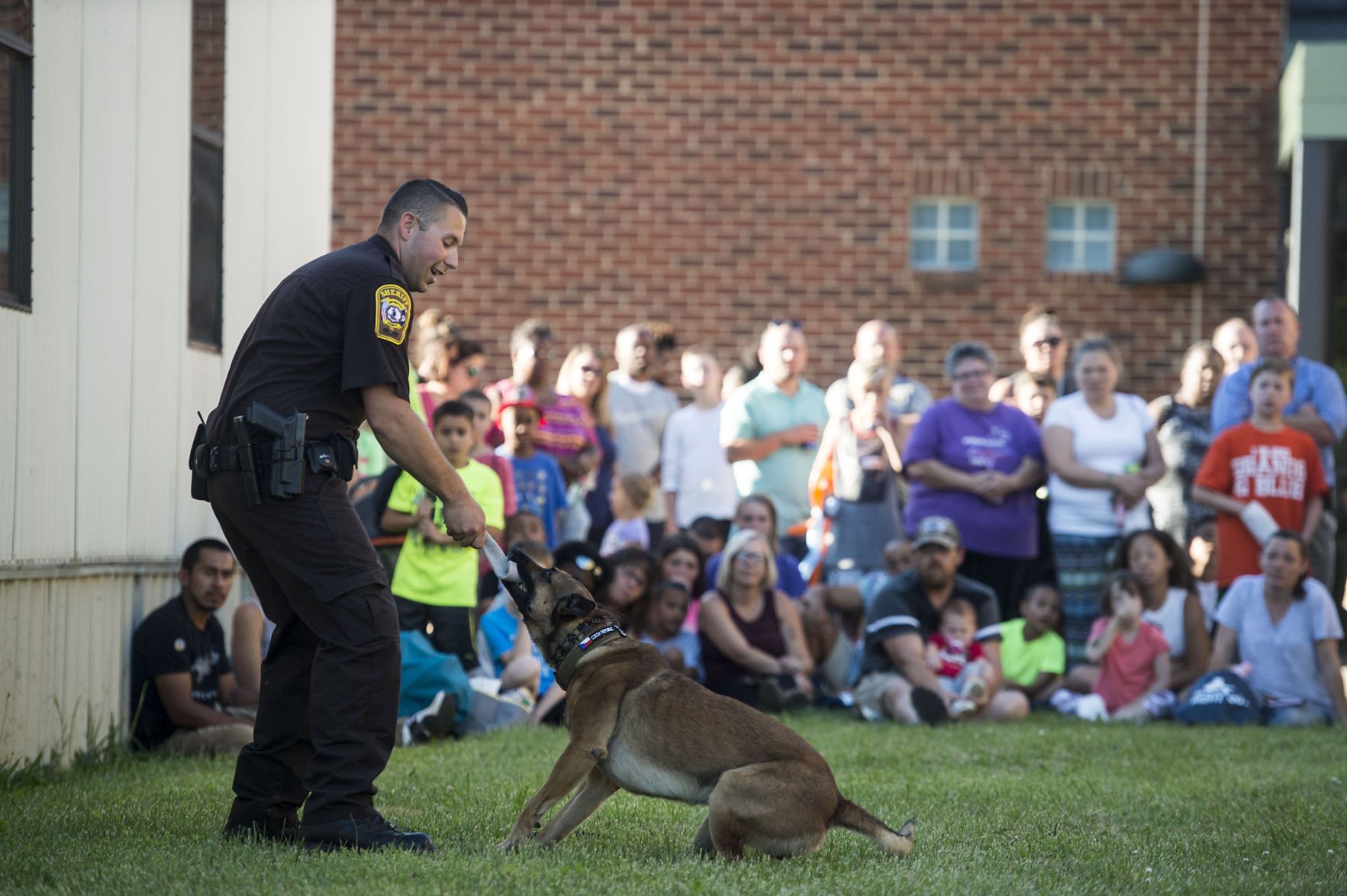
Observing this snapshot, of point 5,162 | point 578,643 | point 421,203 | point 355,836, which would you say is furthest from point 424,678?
point 421,203

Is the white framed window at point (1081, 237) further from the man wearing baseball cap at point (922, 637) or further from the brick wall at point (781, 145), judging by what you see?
the man wearing baseball cap at point (922, 637)

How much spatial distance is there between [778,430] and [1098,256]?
503cm

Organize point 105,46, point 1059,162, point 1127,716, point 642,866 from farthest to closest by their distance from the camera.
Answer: point 1059,162, point 1127,716, point 105,46, point 642,866

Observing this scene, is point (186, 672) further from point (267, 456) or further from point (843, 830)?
point (843, 830)

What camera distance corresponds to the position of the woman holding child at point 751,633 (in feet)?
31.3

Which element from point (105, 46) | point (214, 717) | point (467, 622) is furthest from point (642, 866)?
point (105, 46)

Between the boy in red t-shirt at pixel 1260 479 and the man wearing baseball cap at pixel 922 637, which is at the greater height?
the boy in red t-shirt at pixel 1260 479

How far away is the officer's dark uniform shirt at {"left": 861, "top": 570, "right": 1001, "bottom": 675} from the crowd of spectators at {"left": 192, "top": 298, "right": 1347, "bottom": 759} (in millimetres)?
16

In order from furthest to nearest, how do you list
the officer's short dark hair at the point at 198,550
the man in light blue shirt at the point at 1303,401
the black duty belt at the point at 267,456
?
the man in light blue shirt at the point at 1303,401 < the officer's short dark hair at the point at 198,550 < the black duty belt at the point at 267,456

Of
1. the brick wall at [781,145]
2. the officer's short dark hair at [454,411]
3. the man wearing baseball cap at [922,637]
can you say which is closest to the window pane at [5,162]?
the officer's short dark hair at [454,411]

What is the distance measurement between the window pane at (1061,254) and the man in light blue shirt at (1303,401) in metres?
3.70

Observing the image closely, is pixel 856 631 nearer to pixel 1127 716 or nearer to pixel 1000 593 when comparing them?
pixel 1000 593

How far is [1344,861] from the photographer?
207 inches

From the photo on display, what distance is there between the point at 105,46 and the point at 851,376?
17.6 ft
